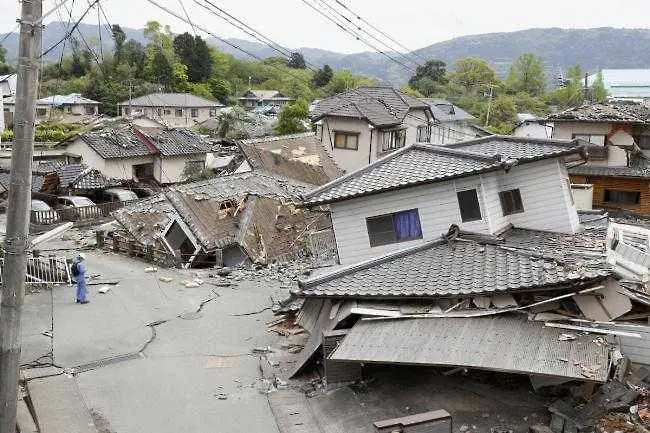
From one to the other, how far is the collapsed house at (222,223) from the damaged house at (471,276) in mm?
7834

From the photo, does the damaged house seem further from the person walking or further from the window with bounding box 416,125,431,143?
the window with bounding box 416,125,431,143

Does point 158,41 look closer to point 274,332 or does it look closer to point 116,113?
point 116,113

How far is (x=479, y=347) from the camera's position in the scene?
10.1 metres

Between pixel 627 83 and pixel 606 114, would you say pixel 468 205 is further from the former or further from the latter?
pixel 627 83

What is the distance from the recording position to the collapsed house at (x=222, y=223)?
23281 mm

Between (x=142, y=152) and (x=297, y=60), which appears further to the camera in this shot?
(x=297, y=60)

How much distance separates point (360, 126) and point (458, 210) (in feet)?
77.6

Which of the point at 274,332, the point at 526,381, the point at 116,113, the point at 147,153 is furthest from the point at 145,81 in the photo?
the point at 526,381

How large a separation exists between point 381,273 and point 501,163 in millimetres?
3775

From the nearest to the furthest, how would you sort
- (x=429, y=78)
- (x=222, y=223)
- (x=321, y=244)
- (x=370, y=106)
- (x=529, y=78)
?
(x=222, y=223), (x=321, y=244), (x=370, y=106), (x=429, y=78), (x=529, y=78)

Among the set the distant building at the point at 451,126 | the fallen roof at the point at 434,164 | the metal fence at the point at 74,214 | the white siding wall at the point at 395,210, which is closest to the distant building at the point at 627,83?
the distant building at the point at 451,126

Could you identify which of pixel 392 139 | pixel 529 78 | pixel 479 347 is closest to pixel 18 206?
pixel 479 347

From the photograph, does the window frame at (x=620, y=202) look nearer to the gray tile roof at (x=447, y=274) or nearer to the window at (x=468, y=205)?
the window at (x=468, y=205)

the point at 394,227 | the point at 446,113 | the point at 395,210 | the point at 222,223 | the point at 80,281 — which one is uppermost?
the point at 446,113
